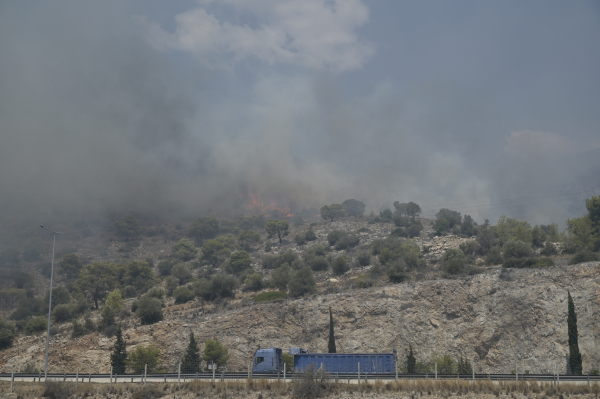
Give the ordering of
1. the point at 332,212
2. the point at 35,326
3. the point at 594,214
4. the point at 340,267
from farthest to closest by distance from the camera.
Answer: the point at 332,212, the point at 340,267, the point at 594,214, the point at 35,326

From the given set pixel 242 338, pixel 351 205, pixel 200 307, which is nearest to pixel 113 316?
pixel 200 307

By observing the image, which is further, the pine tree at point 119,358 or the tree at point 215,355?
the pine tree at point 119,358

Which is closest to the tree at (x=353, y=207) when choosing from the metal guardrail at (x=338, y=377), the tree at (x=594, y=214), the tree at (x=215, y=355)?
the tree at (x=594, y=214)

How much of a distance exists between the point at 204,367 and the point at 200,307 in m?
19.3

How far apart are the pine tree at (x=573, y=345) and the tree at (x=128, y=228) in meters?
148

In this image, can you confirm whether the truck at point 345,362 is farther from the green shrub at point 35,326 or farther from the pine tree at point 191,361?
the green shrub at point 35,326

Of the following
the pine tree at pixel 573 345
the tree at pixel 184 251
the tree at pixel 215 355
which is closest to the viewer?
the pine tree at pixel 573 345

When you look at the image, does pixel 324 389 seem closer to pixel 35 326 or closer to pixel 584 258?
pixel 584 258

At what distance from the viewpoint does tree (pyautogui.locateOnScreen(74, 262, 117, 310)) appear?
9031cm

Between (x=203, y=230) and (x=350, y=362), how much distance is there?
130 m

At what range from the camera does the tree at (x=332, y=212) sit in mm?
159875

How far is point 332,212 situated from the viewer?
160m

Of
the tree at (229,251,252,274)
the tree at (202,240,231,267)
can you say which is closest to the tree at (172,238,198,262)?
the tree at (202,240,231,267)

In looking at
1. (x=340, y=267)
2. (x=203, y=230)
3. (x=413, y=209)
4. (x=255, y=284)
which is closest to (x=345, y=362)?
(x=255, y=284)
